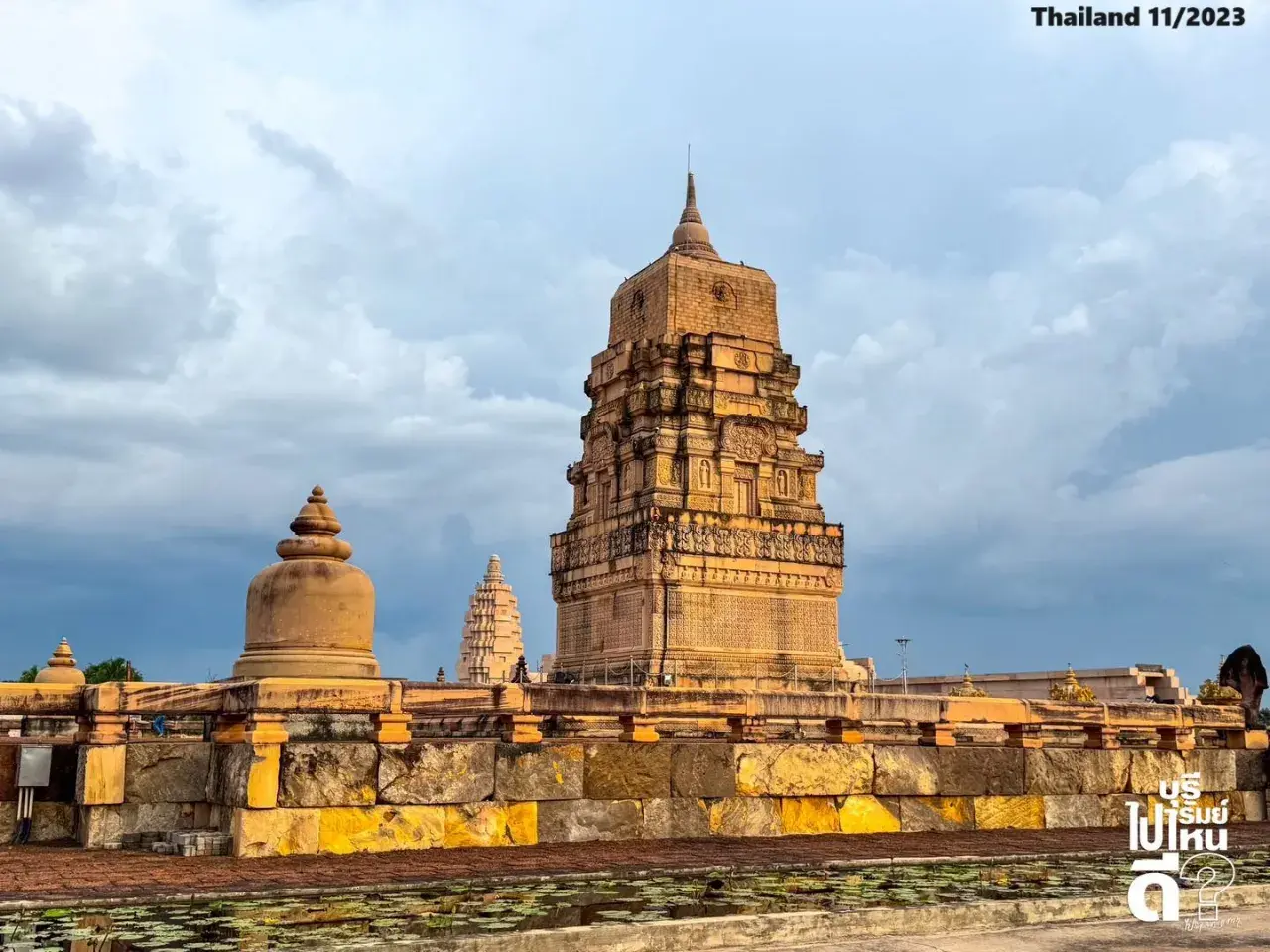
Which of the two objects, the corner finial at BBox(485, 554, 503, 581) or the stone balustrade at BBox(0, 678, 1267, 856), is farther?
the corner finial at BBox(485, 554, 503, 581)

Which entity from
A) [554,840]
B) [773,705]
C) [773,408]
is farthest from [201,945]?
[773,408]

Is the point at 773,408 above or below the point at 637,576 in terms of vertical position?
above

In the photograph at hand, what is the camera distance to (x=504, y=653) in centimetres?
8912

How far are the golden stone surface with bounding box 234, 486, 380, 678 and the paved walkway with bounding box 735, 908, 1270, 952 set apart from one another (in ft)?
26.3

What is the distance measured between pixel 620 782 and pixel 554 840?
92 cm

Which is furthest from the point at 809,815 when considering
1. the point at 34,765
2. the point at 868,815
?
the point at 34,765

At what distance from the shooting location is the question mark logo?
8.37m

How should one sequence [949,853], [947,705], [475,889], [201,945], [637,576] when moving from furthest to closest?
1. [637,576]
2. [947,705]
3. [949,853]
4. [475,889]
5. [201,945]

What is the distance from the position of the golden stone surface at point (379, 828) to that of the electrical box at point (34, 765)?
9.93ft

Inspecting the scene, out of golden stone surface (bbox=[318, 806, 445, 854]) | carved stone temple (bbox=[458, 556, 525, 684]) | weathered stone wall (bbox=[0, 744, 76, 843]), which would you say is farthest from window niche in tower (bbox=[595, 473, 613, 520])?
golden stone surface (bbox=[318, 806, 445, 854])

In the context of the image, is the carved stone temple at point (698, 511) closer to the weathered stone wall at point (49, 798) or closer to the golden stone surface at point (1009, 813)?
the golden stone surface at point (1009, 813)

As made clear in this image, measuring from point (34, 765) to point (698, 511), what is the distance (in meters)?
39.3

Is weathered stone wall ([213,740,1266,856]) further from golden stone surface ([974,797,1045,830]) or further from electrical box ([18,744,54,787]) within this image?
electrical box ([18,744,54,787])

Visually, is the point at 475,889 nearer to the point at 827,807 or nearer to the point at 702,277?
the point at 827,807
